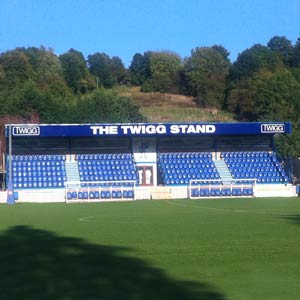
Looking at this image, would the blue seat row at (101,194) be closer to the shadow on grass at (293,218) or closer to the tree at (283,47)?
the shadow on grass at (293,218)

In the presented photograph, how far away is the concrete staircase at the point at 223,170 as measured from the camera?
56.4 metres

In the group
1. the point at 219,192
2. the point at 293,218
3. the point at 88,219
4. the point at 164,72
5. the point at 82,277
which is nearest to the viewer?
the point at 82,277

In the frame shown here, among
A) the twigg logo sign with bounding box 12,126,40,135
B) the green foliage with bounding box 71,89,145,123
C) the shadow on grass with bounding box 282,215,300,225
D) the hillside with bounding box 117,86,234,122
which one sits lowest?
the shadow on grass with bounding box 282,215,300,225

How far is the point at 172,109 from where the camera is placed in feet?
409

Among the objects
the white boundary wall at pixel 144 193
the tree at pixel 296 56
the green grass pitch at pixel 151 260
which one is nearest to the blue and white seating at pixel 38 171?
the white boundary wall at pixel 144 193

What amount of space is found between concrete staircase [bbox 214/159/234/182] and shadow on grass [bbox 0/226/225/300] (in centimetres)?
3755

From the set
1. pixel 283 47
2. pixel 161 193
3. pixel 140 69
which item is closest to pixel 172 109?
pixel 140 69

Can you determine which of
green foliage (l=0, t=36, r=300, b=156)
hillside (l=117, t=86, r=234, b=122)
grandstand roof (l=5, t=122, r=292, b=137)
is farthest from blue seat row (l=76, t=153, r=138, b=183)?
hillside (l=117, t=86, r=234, b=122)

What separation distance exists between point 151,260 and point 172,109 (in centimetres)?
10864

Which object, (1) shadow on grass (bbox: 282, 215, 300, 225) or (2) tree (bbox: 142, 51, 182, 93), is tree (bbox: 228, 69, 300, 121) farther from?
(1) shadow on grass (bbox: 282, 215, 300, 225)

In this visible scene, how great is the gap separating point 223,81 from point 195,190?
8498 cm

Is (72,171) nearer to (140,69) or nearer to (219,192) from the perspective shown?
(219,192)

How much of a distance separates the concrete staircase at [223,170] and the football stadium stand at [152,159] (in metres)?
0.08

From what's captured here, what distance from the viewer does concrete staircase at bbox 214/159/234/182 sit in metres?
56.4
